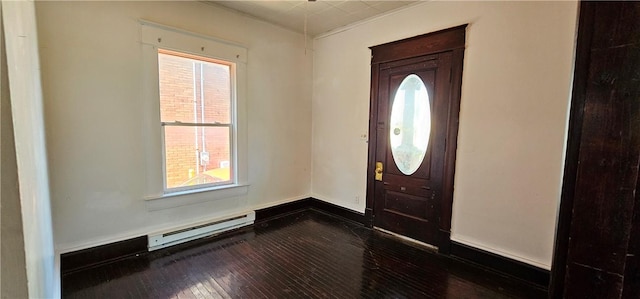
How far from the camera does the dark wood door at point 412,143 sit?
286 cm

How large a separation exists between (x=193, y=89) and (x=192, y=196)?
1260 millimetres

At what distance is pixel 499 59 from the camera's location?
2.45 metres

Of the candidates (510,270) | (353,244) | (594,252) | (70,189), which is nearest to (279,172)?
(353,244)

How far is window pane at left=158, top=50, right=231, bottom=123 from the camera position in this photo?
2.86 metres

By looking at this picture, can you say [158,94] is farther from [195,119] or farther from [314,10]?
[314,10]

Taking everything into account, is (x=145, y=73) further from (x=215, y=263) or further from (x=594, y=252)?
(x=594, y=252)

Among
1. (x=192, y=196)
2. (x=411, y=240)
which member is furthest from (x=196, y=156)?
(x=411, y=240)

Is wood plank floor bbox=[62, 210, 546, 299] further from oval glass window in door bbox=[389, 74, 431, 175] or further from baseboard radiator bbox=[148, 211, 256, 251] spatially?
oval glass window in door bbox=[389, 74, 431, 175]

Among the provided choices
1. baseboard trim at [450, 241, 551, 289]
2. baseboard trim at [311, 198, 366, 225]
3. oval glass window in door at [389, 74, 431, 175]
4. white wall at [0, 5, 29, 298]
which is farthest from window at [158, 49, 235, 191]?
baseboard trim at [450, 241, 551, 289]

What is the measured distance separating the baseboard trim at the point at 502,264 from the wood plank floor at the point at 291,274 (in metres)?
0.09

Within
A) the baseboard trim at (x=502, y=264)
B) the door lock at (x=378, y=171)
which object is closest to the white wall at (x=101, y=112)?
the door lock at (x=378, y=171)

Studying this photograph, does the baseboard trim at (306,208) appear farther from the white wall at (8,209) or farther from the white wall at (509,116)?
the white wall at (8,209)

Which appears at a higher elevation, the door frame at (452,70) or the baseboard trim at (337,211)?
the door frame at (452,70)

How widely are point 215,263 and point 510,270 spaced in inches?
111
